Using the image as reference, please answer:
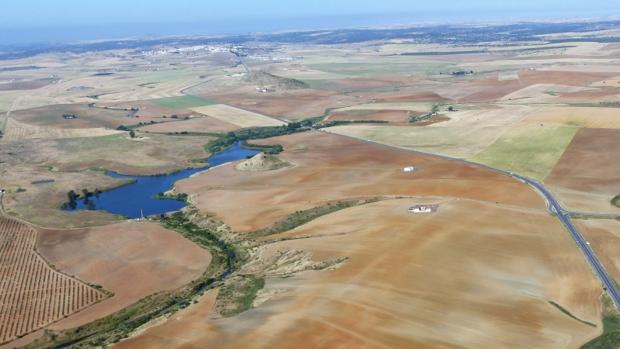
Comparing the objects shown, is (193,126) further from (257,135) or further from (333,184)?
(333,184)

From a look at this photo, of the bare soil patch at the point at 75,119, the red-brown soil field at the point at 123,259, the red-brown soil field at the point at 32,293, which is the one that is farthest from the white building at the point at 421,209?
the bare soil patch at the point at 75,119

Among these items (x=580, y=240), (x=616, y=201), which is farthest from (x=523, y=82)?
(x=580, y=240)

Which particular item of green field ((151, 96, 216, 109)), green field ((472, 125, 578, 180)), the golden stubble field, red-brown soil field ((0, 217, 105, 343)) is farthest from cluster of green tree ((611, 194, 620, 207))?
green field ((151, 96, 216, 109))

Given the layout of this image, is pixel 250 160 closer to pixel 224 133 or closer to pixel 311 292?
pixel 224 133

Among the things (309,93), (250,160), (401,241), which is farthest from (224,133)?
(401,241)

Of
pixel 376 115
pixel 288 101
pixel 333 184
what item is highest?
pixel 376 115

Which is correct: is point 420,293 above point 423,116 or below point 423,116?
above
